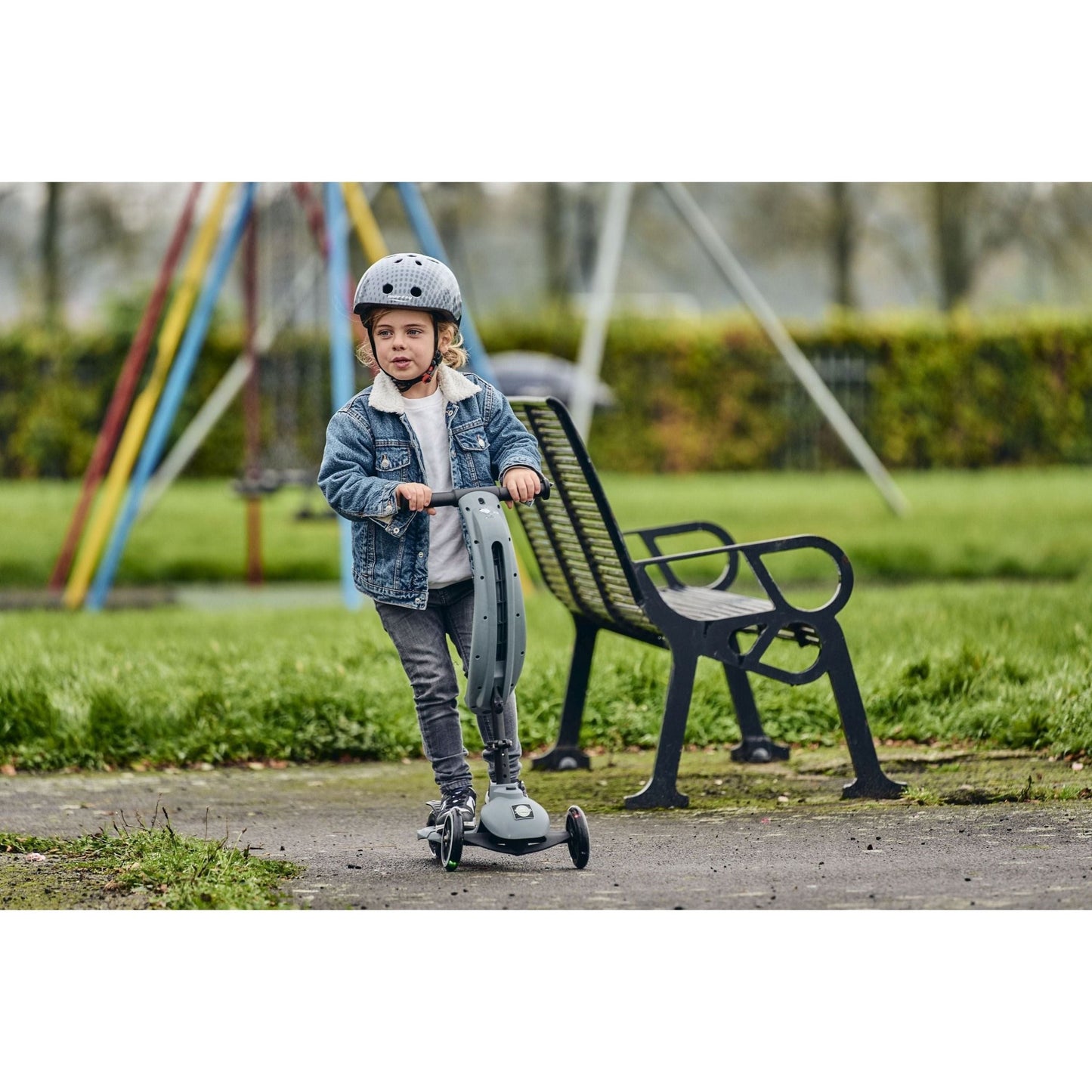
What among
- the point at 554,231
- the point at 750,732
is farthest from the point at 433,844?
the point at 554,231

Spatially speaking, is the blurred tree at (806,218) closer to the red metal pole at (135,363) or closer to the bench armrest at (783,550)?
the red metal pole at (135,363)

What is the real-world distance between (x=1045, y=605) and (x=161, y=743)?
13.0 feet

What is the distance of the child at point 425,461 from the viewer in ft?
13.8

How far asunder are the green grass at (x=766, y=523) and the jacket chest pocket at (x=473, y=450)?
5.18m

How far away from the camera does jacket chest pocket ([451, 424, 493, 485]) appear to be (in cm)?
428

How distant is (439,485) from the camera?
14.1 ft

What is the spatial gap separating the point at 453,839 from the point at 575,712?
139 centimetres

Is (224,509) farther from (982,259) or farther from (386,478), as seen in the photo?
(982,259)

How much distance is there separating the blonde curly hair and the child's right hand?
0.40 meters

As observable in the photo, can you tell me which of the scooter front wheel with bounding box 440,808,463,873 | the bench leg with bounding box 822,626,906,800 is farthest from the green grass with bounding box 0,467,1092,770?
the scooter front wheel with bounding box 440,808,463,873

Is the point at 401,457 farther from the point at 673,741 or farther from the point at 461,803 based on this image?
the point at 673,741

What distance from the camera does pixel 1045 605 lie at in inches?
294

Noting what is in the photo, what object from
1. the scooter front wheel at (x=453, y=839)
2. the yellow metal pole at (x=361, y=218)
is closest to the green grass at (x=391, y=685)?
the scooter front wheel at (x=453, y=839)

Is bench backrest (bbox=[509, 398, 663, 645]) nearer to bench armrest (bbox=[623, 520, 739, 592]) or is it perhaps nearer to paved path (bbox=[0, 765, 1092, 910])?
bench armrest (bbox=[623, 520, 739, 592])
